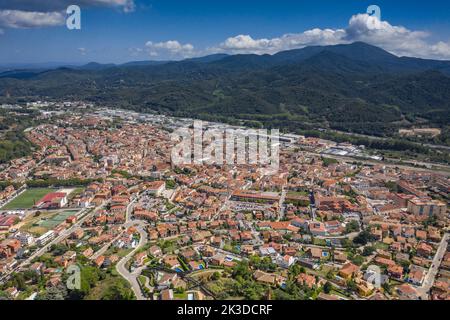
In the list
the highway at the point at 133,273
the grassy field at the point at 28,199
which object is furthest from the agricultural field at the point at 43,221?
the highway at the point at 133,273

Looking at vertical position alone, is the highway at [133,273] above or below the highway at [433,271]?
below

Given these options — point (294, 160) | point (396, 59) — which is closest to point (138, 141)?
point (294, 160)

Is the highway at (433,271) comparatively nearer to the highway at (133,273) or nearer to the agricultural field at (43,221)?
the highway at (133,273)

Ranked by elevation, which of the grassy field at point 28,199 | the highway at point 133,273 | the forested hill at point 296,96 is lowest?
the highway at point 133,273

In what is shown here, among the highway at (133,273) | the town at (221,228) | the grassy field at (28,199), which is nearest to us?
the highway at (133,273)

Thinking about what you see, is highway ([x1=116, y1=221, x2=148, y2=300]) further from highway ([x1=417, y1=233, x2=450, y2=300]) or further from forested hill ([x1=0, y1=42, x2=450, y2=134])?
forested hill ([x1=0, y1=42, x2=450, y2=134])

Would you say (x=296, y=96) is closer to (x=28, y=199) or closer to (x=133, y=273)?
(x=28, y=199)

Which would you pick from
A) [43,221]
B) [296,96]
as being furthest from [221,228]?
[296,96]
